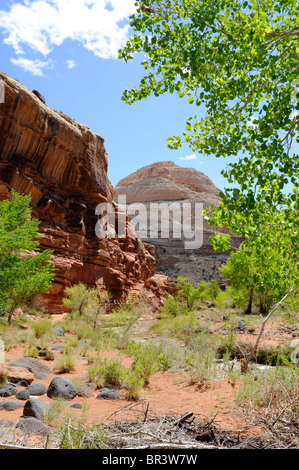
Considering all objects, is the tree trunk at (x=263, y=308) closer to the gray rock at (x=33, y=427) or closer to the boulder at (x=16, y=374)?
the boulder at (x=16, y=374)

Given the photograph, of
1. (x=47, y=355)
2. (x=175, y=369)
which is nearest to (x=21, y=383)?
(x=47, y=355)

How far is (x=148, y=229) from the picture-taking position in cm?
7806

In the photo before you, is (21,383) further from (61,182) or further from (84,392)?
(61,182)

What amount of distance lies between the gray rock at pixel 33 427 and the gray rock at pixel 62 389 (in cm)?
200

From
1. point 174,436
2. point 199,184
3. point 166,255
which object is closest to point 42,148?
point 174,436

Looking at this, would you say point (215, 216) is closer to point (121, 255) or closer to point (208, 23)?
point (208, 23)

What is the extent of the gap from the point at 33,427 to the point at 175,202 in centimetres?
9216

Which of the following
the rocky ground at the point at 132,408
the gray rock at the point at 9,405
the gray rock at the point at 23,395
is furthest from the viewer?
the gray rock at the point at 23,395

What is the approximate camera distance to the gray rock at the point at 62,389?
619cm

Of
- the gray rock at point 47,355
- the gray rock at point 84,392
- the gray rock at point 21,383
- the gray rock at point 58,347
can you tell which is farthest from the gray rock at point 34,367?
the gray rock at point 58,347

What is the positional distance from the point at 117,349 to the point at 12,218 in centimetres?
699

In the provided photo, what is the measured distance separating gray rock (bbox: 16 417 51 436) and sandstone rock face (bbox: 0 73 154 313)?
61.9 ft

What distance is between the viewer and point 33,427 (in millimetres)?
4102

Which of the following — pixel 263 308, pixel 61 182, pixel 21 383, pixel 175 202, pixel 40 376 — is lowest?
pixel 263 308
